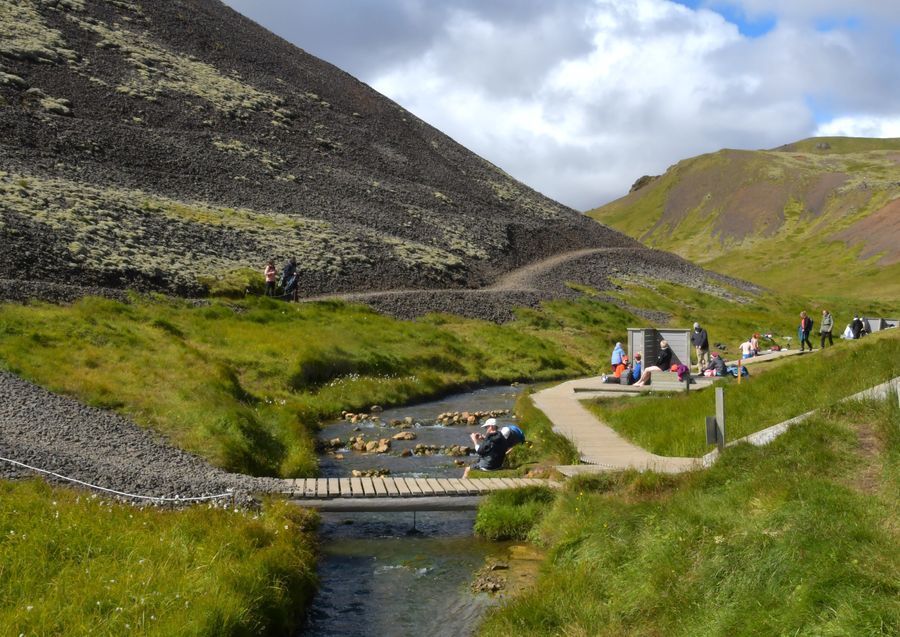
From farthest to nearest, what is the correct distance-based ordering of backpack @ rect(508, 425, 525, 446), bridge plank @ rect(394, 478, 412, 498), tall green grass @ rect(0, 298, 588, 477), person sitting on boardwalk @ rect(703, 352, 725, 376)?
person sitting on boardwalk @ rect(703, 352, 725, 376) < tall green grass @ rect(0, 298, 588, 477) < backpack @ rect(508, 425, 525, 446) < bridge plank @ rect(394, 478, 412, 498)

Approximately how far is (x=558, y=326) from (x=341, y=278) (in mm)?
13056

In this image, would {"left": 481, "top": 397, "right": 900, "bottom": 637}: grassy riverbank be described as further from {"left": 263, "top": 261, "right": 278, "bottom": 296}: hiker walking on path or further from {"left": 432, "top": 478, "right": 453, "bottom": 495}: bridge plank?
{"left": 263, "top": 261, "right": 278, "bottom": 296}: hiker walking on path

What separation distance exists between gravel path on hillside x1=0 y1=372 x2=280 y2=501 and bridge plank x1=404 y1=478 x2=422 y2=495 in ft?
8.07

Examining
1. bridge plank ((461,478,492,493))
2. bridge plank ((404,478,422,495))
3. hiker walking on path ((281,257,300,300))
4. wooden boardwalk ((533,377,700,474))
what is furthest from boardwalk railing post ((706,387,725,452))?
hiker walking on path ((281,257,300,300))

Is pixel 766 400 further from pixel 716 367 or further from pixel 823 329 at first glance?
pixel 823 329

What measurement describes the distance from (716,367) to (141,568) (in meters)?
24.0

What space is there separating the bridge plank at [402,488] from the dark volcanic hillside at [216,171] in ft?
72.8

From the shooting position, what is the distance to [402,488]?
52.6 feet

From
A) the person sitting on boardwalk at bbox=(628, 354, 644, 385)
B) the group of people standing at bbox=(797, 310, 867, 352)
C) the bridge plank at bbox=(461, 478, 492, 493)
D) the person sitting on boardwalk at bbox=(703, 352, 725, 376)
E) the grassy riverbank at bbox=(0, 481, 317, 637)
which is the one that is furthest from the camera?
the group of people standing at bbox=(797, 310, 867, 352)

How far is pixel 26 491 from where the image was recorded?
12406mm

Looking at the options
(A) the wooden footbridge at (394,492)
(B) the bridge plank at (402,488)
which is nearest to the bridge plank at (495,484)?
(A) the wooden footbridge at (394,492)

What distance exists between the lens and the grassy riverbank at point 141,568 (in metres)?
9.03

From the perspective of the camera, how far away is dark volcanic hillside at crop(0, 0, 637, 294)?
41.5 meters

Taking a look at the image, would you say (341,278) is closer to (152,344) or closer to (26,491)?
(152,344)
